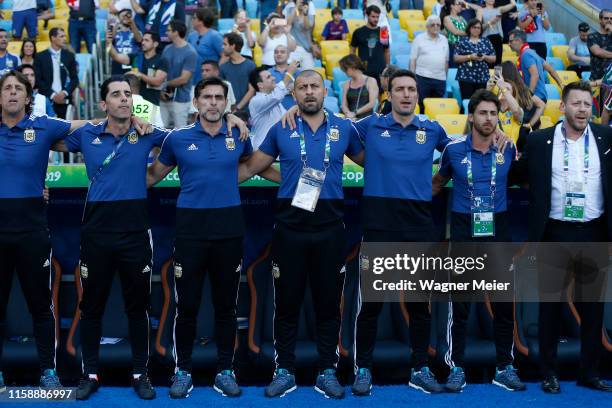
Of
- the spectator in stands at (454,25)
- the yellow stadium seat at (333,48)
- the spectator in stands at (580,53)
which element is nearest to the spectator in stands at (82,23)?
the yellow stadium seat at (333,48)

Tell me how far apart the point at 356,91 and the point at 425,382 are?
14.0ft

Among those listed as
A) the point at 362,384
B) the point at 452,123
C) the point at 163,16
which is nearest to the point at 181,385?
the point at 362,384

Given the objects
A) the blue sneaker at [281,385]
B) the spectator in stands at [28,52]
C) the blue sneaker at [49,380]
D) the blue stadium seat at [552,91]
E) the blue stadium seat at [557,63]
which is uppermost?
the spectator in stands at [28,52]

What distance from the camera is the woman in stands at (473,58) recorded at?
35.1ft

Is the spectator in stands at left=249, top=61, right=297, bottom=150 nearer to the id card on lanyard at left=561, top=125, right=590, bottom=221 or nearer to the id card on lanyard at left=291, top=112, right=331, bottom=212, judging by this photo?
the id card on lanyard at left=291, top=112, right=331, bottom=212

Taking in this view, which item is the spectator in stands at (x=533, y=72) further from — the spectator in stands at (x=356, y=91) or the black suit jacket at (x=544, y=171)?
the black suit jacket at (x=544, y=171)

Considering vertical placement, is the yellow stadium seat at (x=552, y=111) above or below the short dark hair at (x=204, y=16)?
below

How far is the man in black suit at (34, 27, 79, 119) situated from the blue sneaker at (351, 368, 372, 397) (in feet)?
17.9

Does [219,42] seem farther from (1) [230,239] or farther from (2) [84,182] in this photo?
(1) [230,239]

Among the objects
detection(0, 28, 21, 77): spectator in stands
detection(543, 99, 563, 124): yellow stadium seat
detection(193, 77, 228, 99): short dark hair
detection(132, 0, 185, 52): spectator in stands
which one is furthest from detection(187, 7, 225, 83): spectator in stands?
detection(193, 77, 228, 99): short dark hair

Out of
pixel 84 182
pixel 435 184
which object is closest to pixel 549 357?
pixel 435 184

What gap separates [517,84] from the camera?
7.81 metres

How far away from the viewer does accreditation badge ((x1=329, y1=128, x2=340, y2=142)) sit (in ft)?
17.7

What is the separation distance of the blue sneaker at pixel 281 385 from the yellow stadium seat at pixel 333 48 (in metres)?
7.61
